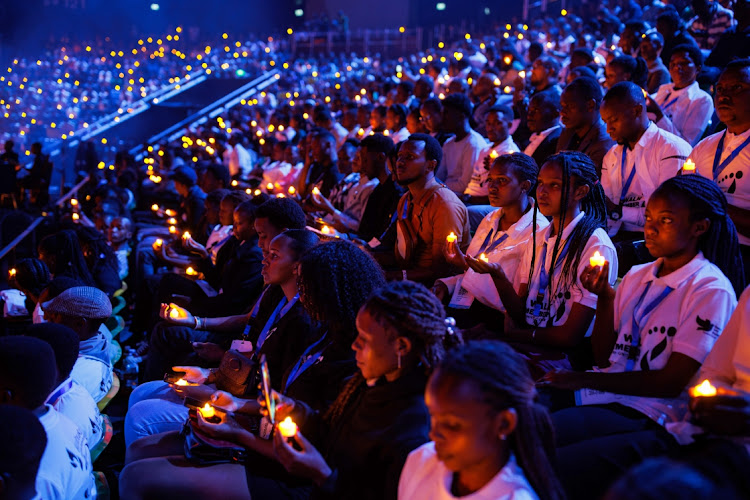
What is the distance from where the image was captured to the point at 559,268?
3311mm

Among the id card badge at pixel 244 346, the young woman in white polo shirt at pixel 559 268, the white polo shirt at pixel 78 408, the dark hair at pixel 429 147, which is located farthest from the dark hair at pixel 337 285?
the dark hair at pixel 429 147

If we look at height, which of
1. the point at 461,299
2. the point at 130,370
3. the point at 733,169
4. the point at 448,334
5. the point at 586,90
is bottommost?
the point at 130,370

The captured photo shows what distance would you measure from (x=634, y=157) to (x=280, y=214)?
2.15 m

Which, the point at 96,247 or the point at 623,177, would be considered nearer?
the point at 623,177

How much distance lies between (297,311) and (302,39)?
23926 mm

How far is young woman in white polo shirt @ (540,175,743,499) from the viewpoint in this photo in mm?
2381

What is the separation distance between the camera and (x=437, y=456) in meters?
1.82

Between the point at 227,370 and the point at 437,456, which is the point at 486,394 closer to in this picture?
the point at 437,456

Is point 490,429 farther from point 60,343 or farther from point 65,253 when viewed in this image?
point 65,253

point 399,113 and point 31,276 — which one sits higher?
point 399,113

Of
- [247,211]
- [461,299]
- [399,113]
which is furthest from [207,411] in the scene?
[399,113]

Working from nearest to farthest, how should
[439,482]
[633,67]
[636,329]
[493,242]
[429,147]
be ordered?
1. [439,482]
2. [636,329]
3. [493,242]
4. [429,147]
5. [633,67]

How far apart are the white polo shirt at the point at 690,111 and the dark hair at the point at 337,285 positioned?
3.88 metres

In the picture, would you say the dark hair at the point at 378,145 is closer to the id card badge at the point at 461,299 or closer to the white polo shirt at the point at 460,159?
the white polo shirt at the point at 460,159
